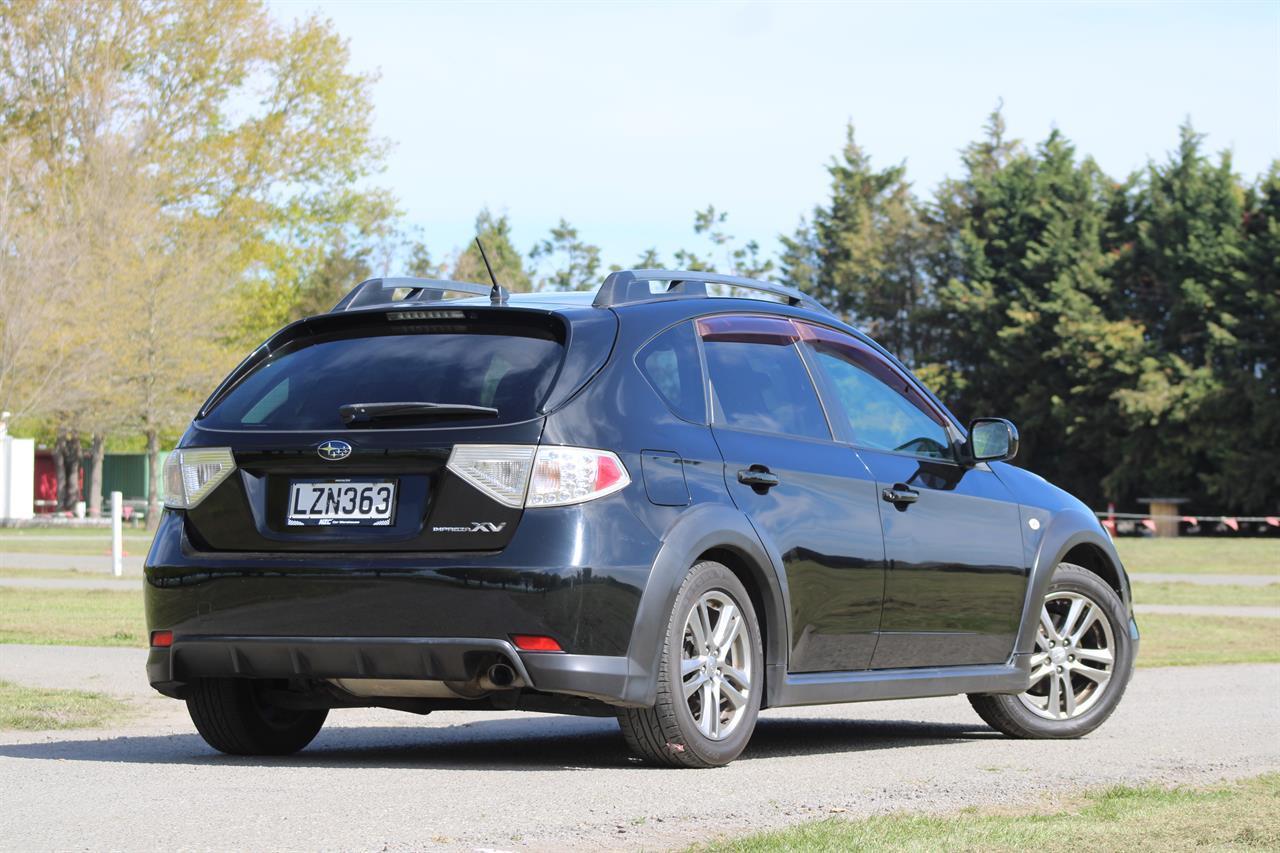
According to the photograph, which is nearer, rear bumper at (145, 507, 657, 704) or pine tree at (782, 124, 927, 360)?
rear bumper at (145, 507, 657, 704)

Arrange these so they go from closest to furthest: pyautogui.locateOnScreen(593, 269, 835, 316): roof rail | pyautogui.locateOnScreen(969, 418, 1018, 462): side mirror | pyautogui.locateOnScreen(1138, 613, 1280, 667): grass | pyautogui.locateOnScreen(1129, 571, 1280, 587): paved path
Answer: pyautogui.locateOnScreen(593, 269, 835, 316): roof rail < pyautogui.locateOnScreen(969, 418, 1018, 462): side mirror < pyautogui.locateOnScreen(1138, 613, 1280, 667): grass < pyautogui.locateOnScreen(1129, 571, 1280, 587): paved path

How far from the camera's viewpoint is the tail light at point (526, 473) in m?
6.69

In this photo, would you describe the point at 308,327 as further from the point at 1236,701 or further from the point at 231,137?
the point at 231,137

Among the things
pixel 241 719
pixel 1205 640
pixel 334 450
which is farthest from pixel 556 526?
pixel 1205 640

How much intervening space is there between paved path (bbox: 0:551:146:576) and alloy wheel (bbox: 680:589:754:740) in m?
20.1

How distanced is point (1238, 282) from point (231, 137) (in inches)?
1236

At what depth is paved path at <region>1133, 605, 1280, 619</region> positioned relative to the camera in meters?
20.0

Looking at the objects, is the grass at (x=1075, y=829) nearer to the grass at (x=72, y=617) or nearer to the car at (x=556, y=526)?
the car at (x=556, y=526)

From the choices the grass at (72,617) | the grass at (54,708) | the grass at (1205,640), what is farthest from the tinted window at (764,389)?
the grass at (72,617)

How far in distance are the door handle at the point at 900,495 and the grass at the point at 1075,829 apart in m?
1.92

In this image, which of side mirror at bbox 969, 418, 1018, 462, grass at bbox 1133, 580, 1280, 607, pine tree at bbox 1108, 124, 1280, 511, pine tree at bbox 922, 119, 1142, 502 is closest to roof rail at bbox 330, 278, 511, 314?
side mirror at bbox 969, 418, 1018, 462

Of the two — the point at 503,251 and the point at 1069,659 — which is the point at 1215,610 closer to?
the point at 1069,659

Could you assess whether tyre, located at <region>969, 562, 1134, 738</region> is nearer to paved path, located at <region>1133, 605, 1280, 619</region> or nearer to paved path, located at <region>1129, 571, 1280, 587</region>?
paved path, located at <region>1133, 605, 1280, 619</region>

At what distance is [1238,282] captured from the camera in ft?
200
